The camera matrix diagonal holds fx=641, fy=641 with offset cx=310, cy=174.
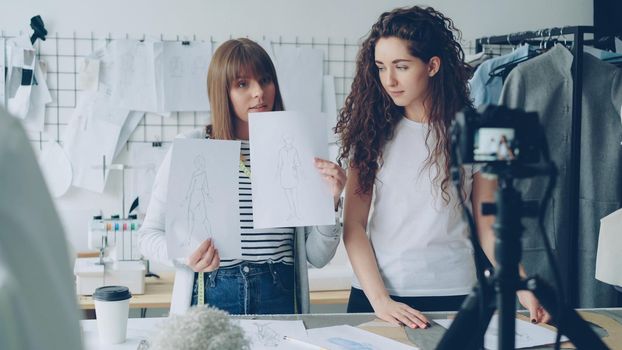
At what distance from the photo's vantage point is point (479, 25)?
290 cm

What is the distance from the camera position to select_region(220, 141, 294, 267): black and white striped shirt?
5.18 feet

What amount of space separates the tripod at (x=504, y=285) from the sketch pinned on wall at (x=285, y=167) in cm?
67

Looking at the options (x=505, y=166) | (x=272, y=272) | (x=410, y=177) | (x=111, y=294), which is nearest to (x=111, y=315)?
(x=111, y=294)

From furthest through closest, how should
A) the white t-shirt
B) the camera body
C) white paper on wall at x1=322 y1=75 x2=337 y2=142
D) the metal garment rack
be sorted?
white paper on wall at x1=322 y1=75 x2=337 y2=142, the metal garment rack, the white t-shirt, the camera body

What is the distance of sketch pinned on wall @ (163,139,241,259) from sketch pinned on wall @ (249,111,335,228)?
0.05 meters

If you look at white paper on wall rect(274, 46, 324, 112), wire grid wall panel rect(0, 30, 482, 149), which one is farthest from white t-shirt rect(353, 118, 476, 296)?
wire grid wall panel rect(0, 30, 482, 149)

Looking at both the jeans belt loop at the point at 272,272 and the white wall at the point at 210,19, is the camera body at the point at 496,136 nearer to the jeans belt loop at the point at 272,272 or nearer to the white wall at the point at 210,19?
the jeans belt loop at the point at 272,272

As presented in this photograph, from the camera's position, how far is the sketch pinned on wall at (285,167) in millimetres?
1494

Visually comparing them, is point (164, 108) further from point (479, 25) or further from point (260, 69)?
point (479, 25)

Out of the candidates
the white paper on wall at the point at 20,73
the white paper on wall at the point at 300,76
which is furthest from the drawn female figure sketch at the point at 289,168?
the white paper on wall at the point at 20,73

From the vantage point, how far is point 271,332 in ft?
4.35

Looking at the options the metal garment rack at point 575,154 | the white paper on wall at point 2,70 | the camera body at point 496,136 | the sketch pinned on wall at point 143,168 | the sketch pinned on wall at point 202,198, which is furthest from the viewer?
the sketch pinned on wall at point 143,168

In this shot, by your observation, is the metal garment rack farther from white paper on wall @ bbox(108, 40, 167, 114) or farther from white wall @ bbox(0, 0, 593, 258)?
white paper on wall @ bbox(108, 40, 167, 114)

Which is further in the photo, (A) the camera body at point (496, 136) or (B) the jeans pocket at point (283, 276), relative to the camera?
(B) the jeans pocket at point (283, 276)
